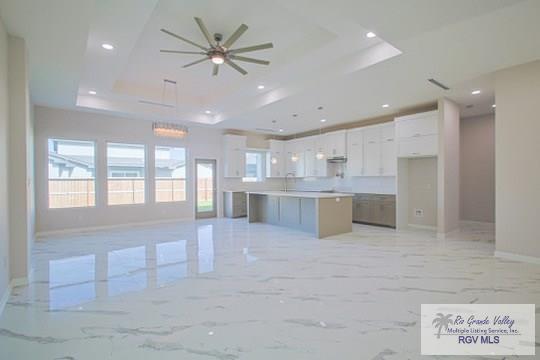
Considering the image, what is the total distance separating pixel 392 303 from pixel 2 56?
4.81 metres

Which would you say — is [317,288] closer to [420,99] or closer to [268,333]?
[268,333]

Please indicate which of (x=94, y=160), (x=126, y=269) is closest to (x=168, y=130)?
(x=126, y=269)

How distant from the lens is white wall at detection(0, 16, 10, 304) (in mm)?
2861

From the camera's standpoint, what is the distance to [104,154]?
7.17 meters

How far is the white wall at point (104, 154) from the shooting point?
6.34 metres

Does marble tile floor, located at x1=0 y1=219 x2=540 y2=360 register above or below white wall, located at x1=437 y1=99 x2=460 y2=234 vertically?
below

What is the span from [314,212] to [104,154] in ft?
18.3

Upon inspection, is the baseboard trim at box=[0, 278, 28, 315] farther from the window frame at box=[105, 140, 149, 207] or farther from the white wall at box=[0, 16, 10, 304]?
the window frame at box=[105, 140, 149, 207]

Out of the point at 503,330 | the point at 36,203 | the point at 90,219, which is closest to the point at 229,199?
the point at 90,219

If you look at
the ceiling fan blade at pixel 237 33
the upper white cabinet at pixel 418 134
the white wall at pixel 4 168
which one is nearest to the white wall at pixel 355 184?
the upper white cabinet at pixel 418 134

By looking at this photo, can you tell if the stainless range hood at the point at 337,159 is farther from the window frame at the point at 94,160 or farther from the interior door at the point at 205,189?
the window frame at the point at 94,160

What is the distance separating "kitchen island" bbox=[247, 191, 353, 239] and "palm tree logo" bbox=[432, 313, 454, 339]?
10.9 feet

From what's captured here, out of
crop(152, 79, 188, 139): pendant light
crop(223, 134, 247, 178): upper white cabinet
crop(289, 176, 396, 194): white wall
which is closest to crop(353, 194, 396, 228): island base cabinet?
crop(289, 176, 396, 194): white wall

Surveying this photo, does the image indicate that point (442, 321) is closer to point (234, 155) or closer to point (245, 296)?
point (245, 296)
